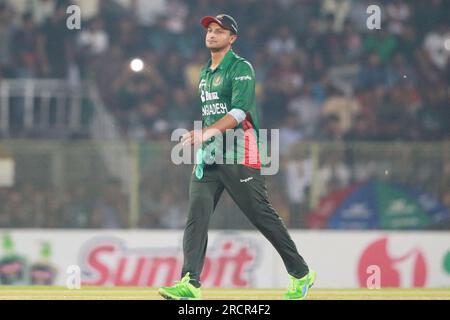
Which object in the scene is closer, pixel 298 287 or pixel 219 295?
pixel 298 287

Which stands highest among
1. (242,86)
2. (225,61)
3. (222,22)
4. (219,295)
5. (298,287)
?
(222,22)

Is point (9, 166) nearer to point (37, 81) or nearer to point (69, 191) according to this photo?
point (69, 191)

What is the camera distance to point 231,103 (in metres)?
9.08

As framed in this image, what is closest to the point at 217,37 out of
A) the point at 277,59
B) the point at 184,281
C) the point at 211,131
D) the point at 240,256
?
the point at 211,131

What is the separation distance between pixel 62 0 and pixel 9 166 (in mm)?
4274

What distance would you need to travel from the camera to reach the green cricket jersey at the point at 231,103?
9.09 meters

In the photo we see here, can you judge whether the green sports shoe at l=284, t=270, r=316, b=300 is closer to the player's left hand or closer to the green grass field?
the green grass field

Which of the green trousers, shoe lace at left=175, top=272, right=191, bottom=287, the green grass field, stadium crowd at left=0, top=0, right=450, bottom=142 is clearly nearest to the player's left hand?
the green trousers

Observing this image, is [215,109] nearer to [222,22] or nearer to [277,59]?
[222,22]

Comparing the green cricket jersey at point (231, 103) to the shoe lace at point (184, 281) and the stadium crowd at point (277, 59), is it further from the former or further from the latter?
the stadium crowd at point (277, 59)

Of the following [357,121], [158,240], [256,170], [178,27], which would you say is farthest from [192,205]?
[178,27]

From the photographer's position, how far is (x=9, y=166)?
1572 cm

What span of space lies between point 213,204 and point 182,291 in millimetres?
731

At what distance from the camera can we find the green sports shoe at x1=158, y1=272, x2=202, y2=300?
898 cm
